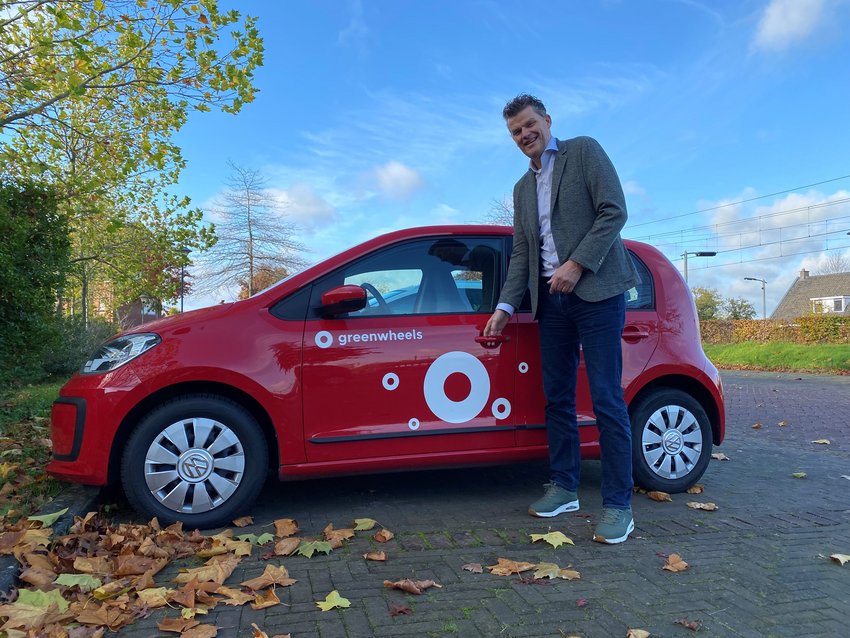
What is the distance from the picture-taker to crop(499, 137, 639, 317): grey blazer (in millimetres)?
3160

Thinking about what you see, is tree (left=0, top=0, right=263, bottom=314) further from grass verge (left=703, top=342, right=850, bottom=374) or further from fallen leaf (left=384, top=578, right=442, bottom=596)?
grass verge (left=703, top=342, right=850, bottom=374)

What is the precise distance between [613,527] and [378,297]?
1.81 m

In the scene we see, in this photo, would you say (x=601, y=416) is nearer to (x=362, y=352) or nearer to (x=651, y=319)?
(x=651, y=319)

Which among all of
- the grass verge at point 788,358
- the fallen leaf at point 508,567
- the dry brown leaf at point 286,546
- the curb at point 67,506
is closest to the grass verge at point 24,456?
the curb at point 67,506

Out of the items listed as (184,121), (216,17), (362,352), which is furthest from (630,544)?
(184,121)

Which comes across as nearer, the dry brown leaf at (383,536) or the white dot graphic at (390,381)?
the dry brown leaf at (383,536)

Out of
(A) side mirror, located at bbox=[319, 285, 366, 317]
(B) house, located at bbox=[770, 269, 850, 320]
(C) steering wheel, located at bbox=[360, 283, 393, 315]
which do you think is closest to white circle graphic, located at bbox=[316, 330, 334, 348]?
(A) side mirror, located at bbox=[319, 285, 366, 317]

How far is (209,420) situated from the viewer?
10.7ft

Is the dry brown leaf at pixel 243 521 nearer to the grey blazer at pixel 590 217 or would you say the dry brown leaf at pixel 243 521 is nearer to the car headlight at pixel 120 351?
the car headlight at pixel 120 351

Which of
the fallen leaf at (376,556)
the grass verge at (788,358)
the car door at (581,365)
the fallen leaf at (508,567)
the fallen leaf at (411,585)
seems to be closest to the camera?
the fallen leaf at (411,585)

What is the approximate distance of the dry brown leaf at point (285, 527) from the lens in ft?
10.4

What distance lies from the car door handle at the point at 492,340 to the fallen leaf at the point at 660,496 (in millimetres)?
1433

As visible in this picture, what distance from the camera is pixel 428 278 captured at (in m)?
3.79

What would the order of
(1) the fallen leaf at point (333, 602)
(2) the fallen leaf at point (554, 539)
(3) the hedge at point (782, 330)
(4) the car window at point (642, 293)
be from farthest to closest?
(3) the hedge at point (782, 330) → (4) the car window at point (642, 293) → (2) the fallen leaf at point (554, 539) → (1) the fallen leaf at point (333, 602)
